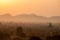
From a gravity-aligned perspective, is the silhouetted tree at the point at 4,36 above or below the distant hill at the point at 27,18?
below

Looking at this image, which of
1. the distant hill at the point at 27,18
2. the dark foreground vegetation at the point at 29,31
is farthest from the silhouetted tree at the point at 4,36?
the distant hill at the point at 27,18

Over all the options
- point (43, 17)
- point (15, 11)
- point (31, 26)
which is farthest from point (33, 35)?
point (15, 11)

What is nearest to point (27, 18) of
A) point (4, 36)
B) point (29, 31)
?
point (29, 31)

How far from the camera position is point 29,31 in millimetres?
1223

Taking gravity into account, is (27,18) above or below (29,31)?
above

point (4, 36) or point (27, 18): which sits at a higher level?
point (27, 18)

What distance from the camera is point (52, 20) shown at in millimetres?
1225

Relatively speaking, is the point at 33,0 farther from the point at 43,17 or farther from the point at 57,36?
the point at 57,36

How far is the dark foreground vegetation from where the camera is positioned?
3.92ft

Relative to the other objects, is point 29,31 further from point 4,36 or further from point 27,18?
point 4,36

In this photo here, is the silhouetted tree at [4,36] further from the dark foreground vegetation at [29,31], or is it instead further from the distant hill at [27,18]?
the distant hill at [27,18]

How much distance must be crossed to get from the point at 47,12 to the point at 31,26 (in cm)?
21

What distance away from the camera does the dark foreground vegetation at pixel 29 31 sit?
120 cm

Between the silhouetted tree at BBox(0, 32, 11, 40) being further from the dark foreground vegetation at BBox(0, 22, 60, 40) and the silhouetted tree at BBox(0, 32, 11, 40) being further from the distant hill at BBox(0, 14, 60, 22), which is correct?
the distant hill at BBox(0, 14, 60, 22)
